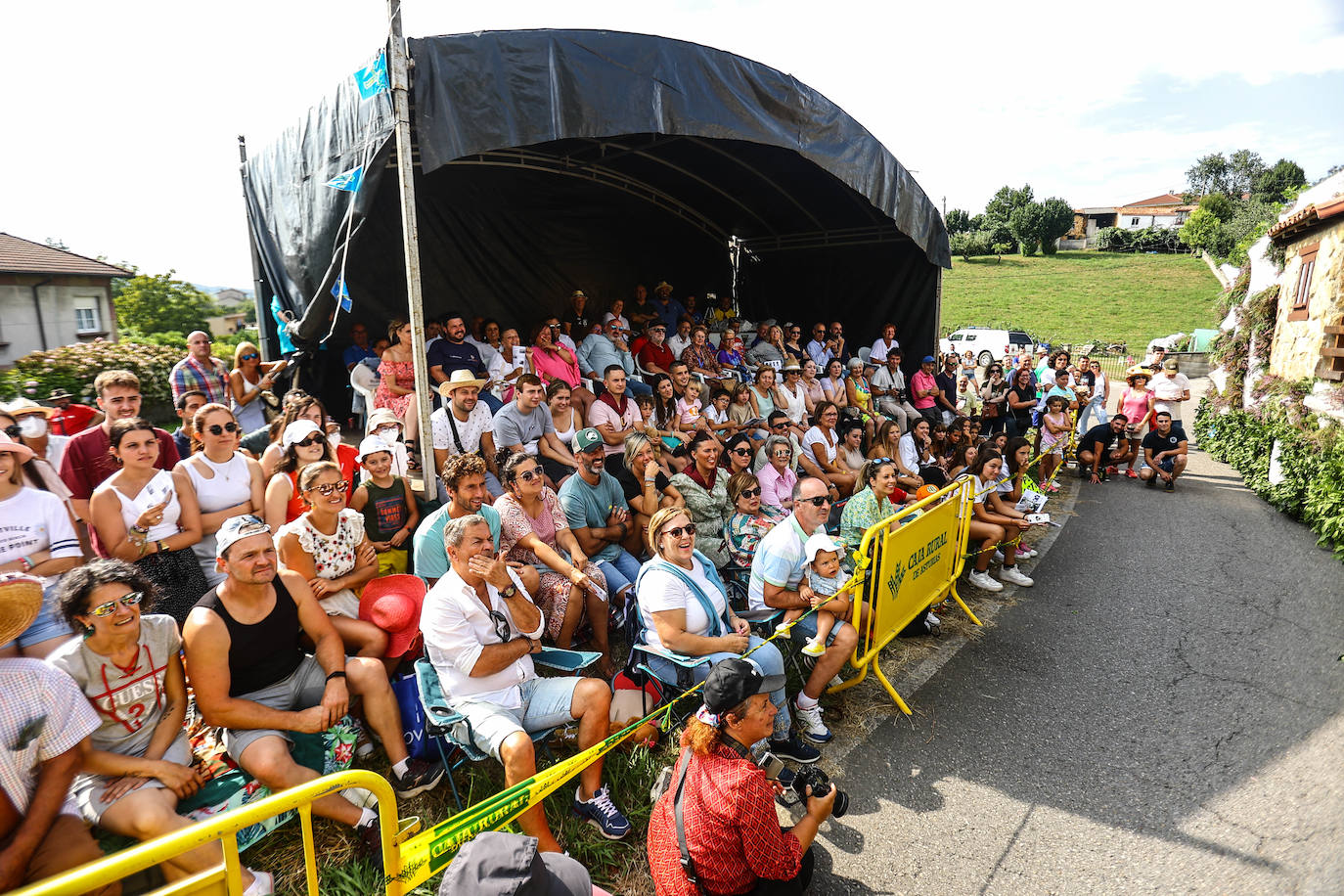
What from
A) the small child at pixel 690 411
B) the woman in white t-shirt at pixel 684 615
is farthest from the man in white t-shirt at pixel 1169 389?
the woman in white t-shirt at pixel 684 615

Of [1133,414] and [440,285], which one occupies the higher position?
[440,285]

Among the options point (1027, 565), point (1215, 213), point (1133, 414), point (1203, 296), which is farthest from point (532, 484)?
point (1215, 213)

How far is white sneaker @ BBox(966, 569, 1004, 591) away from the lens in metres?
6.47

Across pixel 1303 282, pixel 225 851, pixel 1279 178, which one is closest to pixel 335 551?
pixel 225 851

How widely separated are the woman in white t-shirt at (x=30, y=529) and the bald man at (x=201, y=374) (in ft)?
9.26

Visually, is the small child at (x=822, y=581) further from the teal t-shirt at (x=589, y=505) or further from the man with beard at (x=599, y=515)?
the teal t-shirt at (x=589, y=505)

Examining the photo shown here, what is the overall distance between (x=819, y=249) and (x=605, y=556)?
29.3 feet

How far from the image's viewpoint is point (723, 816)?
2.46 metres

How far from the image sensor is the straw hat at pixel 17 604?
249cm

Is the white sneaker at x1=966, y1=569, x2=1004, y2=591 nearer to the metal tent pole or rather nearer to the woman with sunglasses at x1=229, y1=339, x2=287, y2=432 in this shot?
the metal tent pole

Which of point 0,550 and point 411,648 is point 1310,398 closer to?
point 411,648

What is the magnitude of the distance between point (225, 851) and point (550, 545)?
9.60 feet

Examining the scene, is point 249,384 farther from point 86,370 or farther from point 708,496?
point 708,496

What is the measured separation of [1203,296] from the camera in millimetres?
39906
